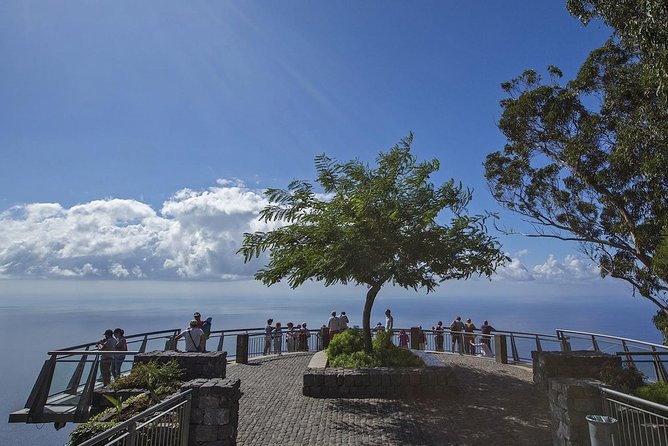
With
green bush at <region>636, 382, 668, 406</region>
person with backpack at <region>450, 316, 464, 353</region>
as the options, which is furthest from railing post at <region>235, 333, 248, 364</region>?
green bush at <region>636, 382, 668, 406</region>

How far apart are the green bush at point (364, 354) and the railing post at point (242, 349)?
4.26m

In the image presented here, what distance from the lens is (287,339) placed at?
823 inches

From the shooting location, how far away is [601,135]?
60.1 ft

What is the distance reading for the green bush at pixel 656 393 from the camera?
8.00m

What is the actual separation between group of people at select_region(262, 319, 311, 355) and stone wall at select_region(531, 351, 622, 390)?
1174cm

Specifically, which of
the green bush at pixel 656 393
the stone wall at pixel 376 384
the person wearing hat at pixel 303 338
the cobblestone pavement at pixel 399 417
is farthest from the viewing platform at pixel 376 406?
the person wearing hat at pixel 303 338

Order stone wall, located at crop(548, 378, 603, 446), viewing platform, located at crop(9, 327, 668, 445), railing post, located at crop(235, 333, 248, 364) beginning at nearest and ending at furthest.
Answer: stone wall, located at crop(548, 378, 603, 446) → viewing platform, located at crop(9, 327, 668, 445) → railing post, located at crop(235, 333, 248, 364)

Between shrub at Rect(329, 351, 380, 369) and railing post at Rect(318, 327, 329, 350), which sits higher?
railing post at Rect(318, 327, 329, 350)

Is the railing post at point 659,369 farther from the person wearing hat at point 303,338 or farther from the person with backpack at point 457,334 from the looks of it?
the person wearing hat at point 303,338

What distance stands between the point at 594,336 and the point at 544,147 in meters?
11.2

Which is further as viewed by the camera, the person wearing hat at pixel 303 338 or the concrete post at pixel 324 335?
the person wearing hat at pixel 303 338

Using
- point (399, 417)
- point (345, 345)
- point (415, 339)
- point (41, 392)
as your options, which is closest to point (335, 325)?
point (415, 339)

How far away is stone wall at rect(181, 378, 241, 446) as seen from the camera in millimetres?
6742

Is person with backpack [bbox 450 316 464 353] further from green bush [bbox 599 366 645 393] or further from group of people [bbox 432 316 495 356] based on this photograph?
green bush [bbox 599 366 645 393]
